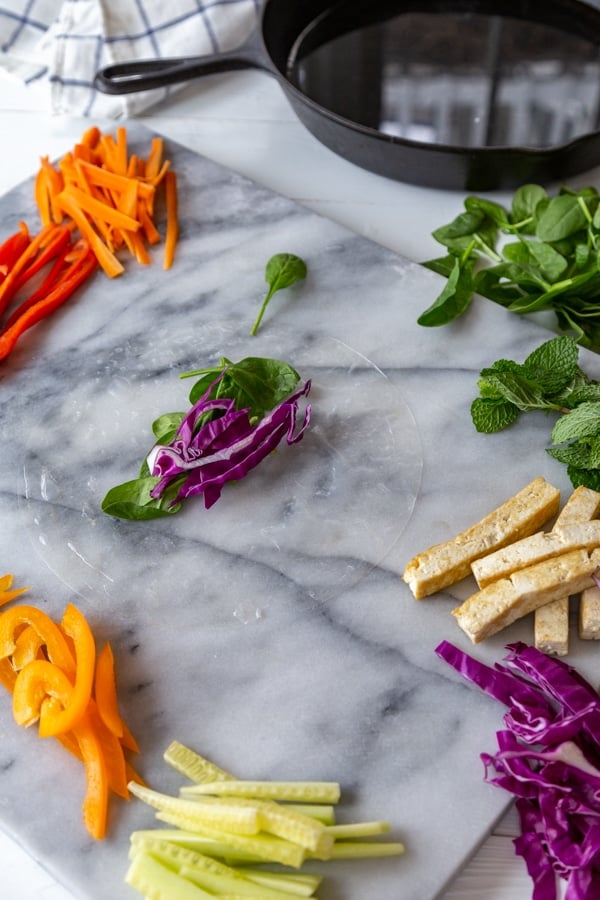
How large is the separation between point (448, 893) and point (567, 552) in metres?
0.55

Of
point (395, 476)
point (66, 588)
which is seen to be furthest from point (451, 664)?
point (66, 588)

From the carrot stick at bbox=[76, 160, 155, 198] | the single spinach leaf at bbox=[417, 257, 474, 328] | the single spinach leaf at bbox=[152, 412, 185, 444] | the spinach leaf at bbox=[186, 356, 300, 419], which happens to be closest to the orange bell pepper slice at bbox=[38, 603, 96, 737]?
the single spinach leaf at bbox=[152, 412, 185, 444]

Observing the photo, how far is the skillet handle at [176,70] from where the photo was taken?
237cm

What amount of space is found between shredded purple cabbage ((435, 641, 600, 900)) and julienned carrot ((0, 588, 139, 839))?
1.76 feet

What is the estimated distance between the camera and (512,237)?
236 cm

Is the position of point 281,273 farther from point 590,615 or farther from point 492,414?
point 590,615

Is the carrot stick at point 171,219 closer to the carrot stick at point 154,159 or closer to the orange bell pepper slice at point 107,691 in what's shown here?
the carrot stick at point 154,159

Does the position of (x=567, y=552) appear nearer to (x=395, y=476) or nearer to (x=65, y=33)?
(x=395, y=476)

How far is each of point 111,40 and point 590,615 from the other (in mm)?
1824

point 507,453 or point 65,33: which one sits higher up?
point 65,33

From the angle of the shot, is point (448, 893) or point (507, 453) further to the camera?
point (507, 453)

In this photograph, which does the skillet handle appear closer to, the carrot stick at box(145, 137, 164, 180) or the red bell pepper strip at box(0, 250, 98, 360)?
the carrot stick at box(145, 137, 164, 180)

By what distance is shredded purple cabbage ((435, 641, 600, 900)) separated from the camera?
148cm

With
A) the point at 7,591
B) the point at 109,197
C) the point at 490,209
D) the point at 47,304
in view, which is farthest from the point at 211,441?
the point at 490,209
